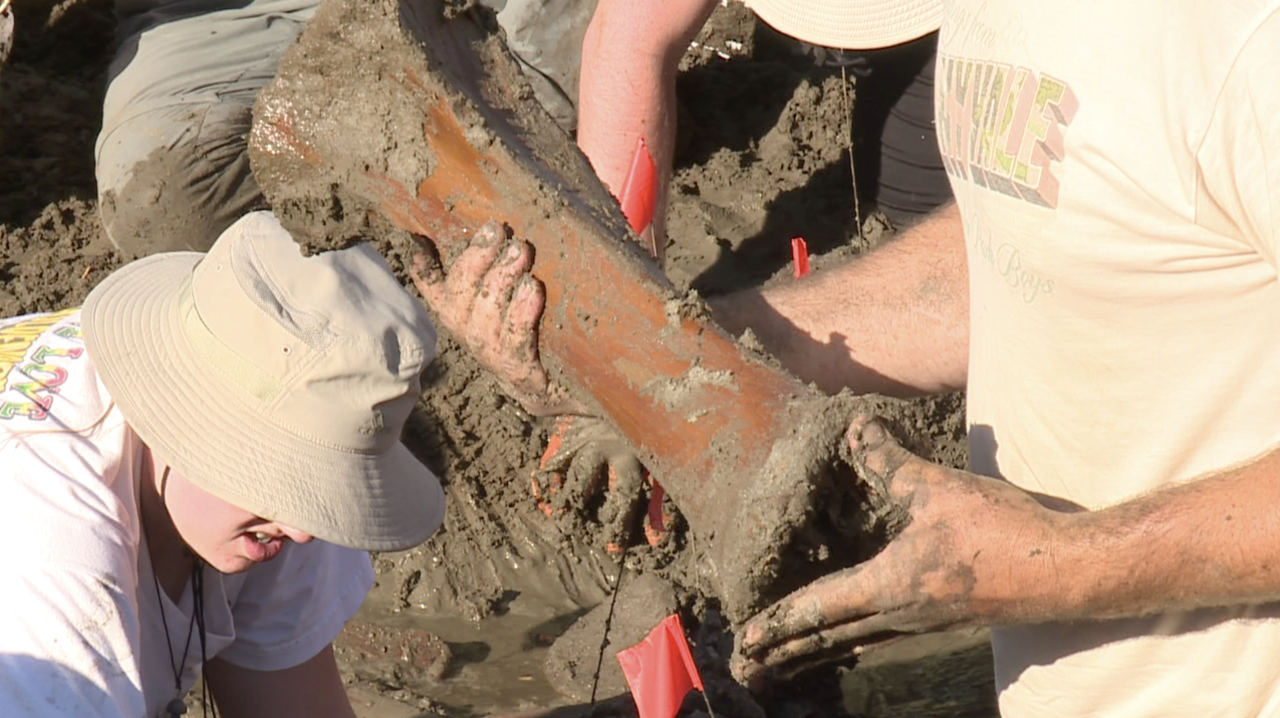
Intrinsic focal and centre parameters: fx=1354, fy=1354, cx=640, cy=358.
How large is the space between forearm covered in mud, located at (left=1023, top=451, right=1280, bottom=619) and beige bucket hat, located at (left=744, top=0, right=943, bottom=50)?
1.09 m

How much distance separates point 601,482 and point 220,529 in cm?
110

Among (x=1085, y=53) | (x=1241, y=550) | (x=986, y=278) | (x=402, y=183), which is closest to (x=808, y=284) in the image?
(x=986, y=278)

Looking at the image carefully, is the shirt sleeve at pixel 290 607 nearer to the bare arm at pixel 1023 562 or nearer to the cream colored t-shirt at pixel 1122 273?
the bare arm at pixel 1023 562

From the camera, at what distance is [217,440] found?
1.88 metres

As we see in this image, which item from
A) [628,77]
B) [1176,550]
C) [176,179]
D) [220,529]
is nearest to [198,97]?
[176,179]

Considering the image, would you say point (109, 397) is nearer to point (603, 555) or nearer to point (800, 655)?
point (800, 655)

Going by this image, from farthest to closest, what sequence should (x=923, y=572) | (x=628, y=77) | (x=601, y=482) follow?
(x=628, y=77) < (x=601, y=482) < (x=923, y=572)

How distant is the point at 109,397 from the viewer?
1.93 m

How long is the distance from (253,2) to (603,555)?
2043mm

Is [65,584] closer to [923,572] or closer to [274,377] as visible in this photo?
[274,377]

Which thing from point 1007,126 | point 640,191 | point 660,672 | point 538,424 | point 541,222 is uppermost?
point 1007,126

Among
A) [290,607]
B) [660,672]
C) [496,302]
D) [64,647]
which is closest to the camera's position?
[64,647]

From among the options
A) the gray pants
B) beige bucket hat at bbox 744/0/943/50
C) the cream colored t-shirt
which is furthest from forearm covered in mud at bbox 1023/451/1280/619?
the gray pants

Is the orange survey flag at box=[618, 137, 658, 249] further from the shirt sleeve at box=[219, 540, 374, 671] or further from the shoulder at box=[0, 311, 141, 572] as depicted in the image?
the shoulder at box=[0, 311, 141, 572]
